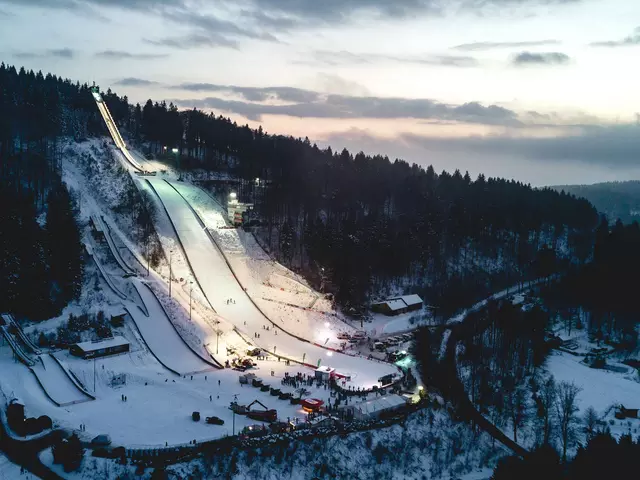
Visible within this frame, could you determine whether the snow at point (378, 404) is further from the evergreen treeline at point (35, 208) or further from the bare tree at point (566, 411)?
the evergreen treeline at point (35, 208)

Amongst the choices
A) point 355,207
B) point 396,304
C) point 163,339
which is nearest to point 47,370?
point 163,339

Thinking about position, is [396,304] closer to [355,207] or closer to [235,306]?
[235,306]

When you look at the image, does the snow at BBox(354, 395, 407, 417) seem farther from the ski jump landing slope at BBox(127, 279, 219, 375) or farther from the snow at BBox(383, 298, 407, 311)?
the snow at BBox(383, 298, 407, 311)

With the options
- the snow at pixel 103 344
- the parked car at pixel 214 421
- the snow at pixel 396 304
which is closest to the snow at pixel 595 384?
the snow at pixel 396 304

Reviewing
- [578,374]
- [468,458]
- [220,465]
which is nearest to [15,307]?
[220,465]

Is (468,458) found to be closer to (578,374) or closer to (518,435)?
(518,435)

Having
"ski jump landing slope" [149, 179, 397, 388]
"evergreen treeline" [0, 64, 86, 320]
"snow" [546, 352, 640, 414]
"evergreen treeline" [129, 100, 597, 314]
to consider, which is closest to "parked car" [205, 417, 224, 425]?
"ski jump landing slope" [149, 179, 397, 388]
